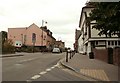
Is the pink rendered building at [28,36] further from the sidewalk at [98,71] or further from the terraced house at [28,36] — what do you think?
the sidewalk at [98,71]

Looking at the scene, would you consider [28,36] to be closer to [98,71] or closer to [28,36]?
[28,36]

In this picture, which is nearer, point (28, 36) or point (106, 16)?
point (106, 16)

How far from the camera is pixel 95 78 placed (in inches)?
533

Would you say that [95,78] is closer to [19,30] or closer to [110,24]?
[110,24]

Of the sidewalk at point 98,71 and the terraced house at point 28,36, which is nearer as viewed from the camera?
the sidewalk at point 98,71

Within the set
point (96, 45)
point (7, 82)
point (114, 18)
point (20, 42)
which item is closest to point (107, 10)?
point (114, 18)

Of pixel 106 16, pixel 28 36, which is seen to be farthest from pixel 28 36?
pixel 106 16

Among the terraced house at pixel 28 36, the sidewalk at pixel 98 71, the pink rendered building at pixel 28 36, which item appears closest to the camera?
the sidewalk at pixel 98 71

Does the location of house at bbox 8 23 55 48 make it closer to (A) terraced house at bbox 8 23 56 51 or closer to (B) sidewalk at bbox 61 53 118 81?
(A) terraced house at bbox 8 23 56 51

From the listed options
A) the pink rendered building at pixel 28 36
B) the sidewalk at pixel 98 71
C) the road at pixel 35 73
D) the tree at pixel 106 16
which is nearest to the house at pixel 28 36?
the pink rendered building at pixel 28 36

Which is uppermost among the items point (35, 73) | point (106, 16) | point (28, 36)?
point (28, 36)

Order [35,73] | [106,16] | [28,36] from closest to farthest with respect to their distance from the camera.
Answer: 1. [106,16]
2. [35,73]
3. [28,36]

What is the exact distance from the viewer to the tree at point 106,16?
13.5m

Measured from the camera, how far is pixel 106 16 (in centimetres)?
1377
